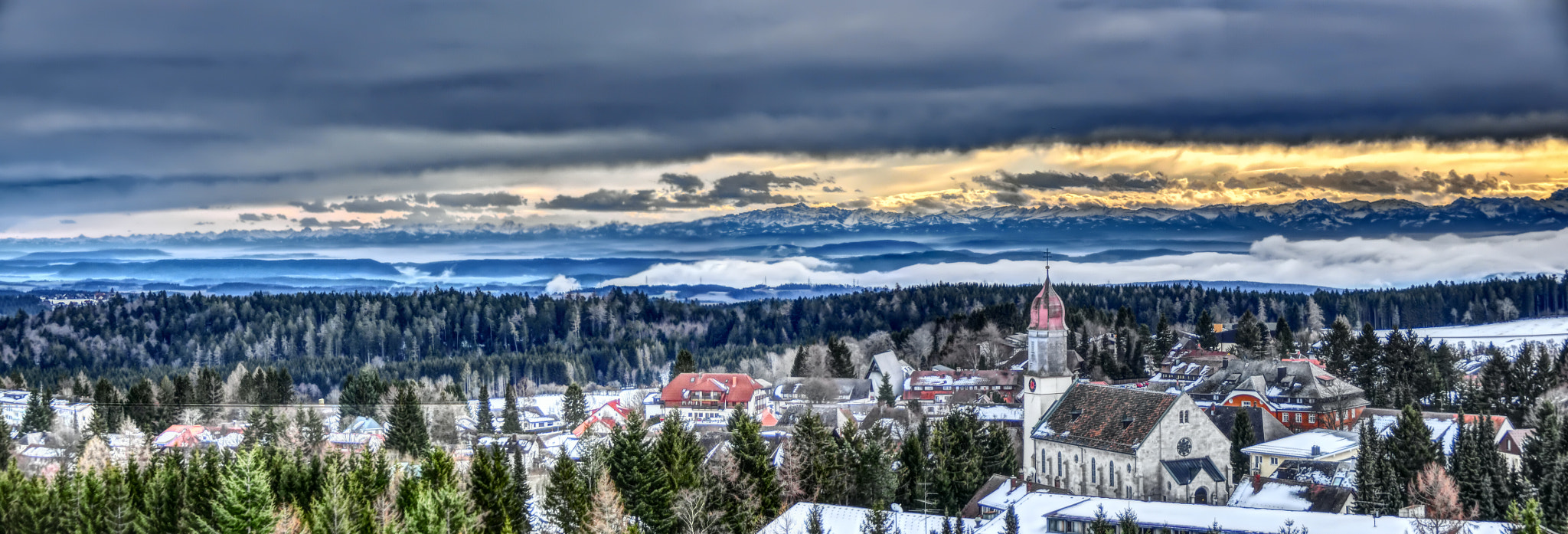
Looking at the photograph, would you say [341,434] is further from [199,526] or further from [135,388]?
[199,526]

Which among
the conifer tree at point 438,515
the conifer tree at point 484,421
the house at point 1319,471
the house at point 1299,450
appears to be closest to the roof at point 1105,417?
the house at point 1319,471

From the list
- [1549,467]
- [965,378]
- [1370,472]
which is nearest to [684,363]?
[965,378]

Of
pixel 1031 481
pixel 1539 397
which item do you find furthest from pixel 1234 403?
pixel 1031 481

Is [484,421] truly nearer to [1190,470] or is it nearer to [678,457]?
[678,457]

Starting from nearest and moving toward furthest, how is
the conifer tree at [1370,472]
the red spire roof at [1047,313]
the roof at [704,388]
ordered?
the conifer tree at [1370,472], the red spire roof at [1047,313], the roof at [704,388]

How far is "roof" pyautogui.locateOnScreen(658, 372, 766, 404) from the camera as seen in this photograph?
168 m

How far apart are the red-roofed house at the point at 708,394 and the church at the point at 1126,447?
64571mm

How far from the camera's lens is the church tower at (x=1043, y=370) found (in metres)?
106

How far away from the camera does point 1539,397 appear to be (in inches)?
5143

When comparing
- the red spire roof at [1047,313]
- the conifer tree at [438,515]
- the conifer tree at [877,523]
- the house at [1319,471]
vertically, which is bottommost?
the house at [1319,471]

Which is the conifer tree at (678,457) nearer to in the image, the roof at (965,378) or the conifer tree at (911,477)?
the conifer tree at (911,477)

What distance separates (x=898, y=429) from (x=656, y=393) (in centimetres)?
7643

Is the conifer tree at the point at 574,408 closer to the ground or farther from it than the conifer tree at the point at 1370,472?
closer to the ground

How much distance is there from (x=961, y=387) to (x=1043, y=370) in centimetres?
6162
